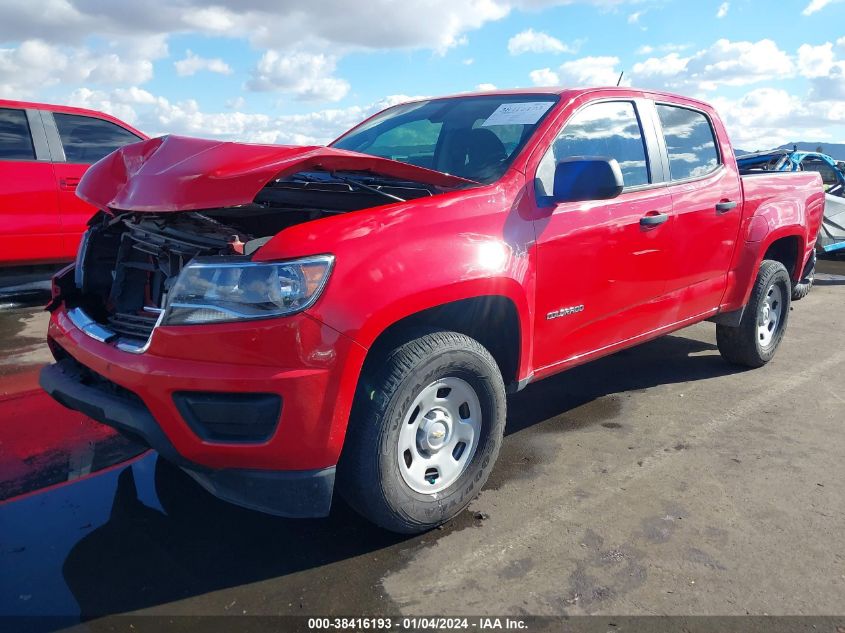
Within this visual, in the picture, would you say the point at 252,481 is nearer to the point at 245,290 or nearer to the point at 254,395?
the point at 254,395

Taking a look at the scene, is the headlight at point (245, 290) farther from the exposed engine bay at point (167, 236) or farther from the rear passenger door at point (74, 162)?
the rear passenger door at point (74, 162)

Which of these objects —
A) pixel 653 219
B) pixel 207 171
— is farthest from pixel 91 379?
pixel 653 219

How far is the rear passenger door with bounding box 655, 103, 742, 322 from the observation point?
13.0ft

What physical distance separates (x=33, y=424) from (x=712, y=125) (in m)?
4.55

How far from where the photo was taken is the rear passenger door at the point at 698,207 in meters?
3.96

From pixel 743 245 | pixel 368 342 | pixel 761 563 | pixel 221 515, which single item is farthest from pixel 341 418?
pixel 743 245

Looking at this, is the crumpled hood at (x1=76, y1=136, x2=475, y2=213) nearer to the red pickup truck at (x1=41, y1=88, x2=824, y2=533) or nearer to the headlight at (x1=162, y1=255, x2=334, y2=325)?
the red pickup truck at (x1=41, y1=88, x2=824, y2=533)

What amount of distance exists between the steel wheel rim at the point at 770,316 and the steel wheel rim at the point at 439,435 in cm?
296

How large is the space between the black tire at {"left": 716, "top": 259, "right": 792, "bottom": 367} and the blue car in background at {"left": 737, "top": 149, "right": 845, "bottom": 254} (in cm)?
446

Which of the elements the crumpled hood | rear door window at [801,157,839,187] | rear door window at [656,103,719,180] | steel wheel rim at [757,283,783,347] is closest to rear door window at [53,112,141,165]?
the crumpled hood

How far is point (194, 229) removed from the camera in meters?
2.92

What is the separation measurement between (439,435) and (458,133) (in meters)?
1.67

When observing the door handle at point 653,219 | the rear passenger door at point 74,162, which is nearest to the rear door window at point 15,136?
the rear passenger door at point 74,162

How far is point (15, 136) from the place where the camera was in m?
6.36
